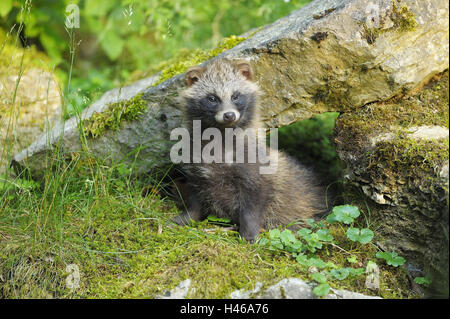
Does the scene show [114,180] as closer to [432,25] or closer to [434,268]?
[434,268]

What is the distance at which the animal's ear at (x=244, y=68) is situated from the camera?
4133 millimetres

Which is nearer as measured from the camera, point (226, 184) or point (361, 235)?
point (361, 235)

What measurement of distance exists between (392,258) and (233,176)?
5.15ft

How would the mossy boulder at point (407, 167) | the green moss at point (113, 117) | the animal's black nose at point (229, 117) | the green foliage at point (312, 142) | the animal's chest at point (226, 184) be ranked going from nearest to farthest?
1. the mossy boulder at point (407, 167)
2. the animal's black nose at point (229, 117)
3. the animal's chest at point (226, 184)
4. the green moss at point (113, 117)
5. the green foliage at point (312, 142)

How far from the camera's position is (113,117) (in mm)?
4508

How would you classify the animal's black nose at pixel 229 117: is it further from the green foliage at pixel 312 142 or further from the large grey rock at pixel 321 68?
the green foliage at pixel 312 142

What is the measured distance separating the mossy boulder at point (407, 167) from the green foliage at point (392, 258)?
147 mm

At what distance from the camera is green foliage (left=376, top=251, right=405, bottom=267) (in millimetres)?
3258

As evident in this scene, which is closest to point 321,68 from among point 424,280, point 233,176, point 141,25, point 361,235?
point 233,176

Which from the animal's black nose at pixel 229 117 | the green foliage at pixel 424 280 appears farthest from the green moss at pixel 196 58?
the green foliage at pixel 424 280

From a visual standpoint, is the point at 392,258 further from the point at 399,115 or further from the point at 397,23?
the point at 397,23

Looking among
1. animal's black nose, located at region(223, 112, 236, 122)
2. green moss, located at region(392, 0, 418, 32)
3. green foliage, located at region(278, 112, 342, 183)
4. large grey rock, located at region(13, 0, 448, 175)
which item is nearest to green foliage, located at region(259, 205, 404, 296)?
animal's black nose, located at region(223, 112, 236, 122)

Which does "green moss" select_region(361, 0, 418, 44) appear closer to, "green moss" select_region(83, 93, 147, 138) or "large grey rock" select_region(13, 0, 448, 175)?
"large grey rock" select_region(13, 0, 448, 175)
